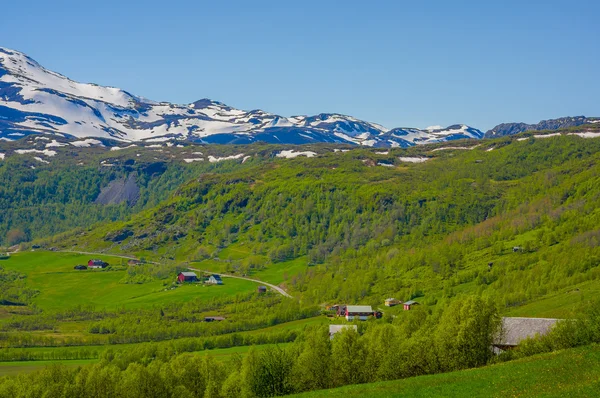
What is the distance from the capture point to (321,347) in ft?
253

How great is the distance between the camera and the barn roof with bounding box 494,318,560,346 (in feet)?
278

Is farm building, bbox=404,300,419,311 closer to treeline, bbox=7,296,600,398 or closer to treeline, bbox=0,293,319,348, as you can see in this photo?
treeline, bbox=0,293,319,348

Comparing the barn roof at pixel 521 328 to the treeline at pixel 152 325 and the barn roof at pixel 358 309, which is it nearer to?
the treeline at pixel 152 325

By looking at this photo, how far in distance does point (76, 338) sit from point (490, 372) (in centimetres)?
13528

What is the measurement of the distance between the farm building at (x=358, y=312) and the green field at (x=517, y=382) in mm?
106299

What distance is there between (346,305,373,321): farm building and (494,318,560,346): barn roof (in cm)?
7694

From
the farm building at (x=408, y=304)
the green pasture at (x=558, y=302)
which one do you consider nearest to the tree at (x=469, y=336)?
the green pasture at (x=558, y=302)

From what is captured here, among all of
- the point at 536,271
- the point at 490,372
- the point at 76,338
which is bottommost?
the point at 76,338

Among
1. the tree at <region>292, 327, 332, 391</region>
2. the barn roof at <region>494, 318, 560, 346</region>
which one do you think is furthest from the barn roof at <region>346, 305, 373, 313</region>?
the tree at <region>292, 327, 332, 391</region>

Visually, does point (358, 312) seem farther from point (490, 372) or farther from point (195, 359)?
point (490, 372)

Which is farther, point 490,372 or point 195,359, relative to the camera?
point 195,359

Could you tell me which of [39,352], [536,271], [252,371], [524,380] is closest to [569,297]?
[536,271]

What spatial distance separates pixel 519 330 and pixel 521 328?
747 mm

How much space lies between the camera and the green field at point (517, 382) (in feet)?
151
